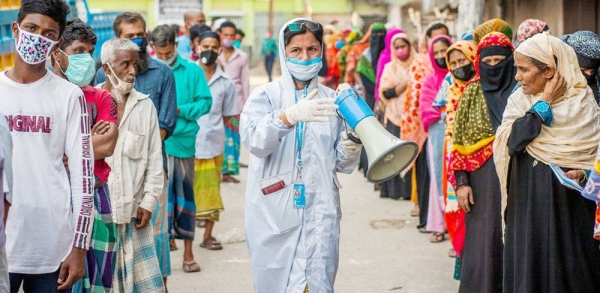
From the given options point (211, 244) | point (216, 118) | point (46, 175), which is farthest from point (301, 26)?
point (216, 118)

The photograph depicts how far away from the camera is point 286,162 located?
474 centimetres

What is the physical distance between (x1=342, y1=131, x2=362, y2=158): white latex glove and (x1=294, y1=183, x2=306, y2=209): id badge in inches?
10.9

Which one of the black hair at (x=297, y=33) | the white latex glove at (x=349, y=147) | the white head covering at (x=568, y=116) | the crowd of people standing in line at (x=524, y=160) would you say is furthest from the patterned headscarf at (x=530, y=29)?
the white latex glove at (x=349, y=147)

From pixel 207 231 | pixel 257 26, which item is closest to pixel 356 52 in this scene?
pixel 207 231

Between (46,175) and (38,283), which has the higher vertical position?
(46,175)

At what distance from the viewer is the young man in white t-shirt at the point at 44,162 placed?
3.96m

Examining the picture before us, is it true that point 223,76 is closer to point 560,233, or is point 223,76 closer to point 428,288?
point 428,288

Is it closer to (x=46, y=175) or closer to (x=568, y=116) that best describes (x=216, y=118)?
(x=568, y=116)

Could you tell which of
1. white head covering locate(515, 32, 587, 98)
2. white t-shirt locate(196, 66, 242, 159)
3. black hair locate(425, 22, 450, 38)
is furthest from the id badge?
black hair locate(425, 22, 450, 38)

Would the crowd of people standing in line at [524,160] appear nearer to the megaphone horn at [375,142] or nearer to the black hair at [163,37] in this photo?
the megaphone horn at [375,142]

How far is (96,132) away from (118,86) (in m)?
0.99

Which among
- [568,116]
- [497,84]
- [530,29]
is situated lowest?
[568,116]

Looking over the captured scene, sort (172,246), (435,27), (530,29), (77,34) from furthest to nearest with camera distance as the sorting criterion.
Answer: (435,27) → (172,246) → (530,29) → (77,34)

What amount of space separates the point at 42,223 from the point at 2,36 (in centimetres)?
503
